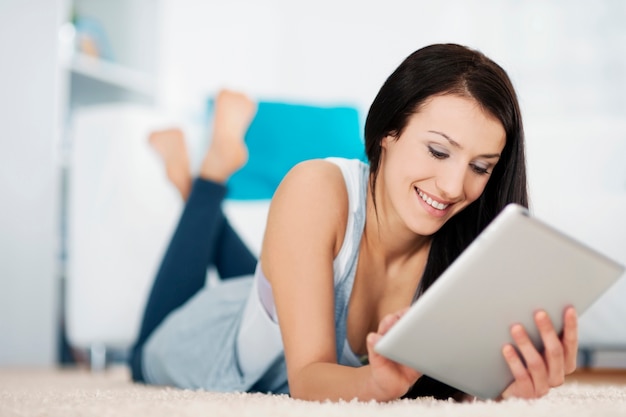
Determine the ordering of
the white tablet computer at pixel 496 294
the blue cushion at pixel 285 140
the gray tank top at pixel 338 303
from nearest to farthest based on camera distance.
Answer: the white tablet computer at pixel 496 294
the gray tank top at pixel 338 303
the blue cushion at pixel 285 140

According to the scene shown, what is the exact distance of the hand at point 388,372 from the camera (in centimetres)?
87

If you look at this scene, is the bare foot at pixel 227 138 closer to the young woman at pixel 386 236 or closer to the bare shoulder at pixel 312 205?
the young woman at pixel 386 236

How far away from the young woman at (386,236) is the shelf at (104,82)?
1915mm

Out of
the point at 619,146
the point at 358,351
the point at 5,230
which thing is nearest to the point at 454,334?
the point at 358,351

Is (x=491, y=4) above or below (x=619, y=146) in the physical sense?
above

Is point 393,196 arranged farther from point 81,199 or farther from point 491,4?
point 491,4

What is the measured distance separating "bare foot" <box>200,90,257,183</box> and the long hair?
0.67 meters

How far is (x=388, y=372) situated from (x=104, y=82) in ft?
8.99

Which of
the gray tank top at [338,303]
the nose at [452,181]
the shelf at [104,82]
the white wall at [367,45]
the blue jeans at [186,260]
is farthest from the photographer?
the white wall at [367,45]

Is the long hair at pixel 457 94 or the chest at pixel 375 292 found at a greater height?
the long hair at pixel 457 94

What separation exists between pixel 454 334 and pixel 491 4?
11.4 feet

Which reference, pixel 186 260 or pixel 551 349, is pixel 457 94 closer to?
pixel 551 349

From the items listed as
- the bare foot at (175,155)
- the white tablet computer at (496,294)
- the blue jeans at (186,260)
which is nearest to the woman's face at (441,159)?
the white tablet computer at (496,294)

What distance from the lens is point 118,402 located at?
911 mm
